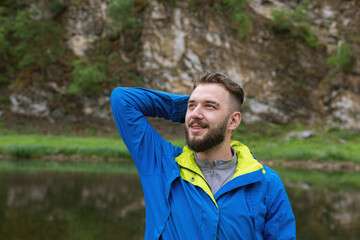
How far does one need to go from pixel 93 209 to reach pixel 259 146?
55.8 feet

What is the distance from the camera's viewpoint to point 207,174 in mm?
2295

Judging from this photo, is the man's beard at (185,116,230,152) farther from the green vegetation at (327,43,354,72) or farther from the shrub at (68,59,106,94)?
the green vegetation at (327,43,354,72)

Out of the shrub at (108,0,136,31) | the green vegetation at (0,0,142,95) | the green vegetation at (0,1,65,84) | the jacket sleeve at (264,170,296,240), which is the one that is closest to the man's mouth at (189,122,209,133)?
the jacket sleeve at (264,170,296,240)

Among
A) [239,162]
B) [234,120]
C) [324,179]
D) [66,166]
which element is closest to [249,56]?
[324,179]

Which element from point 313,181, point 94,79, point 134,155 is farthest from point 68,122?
point 134,155

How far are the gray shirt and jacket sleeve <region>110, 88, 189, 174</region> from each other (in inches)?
9.7

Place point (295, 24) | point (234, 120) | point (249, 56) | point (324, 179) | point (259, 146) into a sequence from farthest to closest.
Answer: point (295, 24), point (249, 56), point (259, 146), point (324, 179), point (234, 120)

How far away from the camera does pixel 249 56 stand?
31375 millimetres

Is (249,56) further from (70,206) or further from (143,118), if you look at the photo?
(143,118)

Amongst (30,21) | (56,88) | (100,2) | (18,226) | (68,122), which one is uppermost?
(100,2)

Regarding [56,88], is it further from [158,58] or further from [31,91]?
[158,58]

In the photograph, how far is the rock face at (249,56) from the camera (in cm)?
3033

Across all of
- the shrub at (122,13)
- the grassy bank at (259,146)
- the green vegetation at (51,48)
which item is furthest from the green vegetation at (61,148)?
the shrub at (122,13)

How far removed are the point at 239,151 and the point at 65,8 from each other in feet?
114
